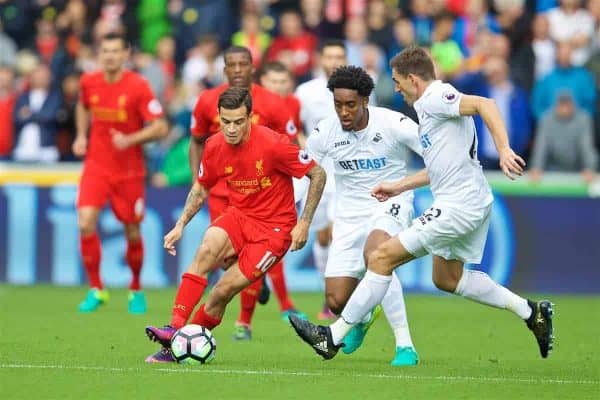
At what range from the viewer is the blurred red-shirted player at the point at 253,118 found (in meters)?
11.9

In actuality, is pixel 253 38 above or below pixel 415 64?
below

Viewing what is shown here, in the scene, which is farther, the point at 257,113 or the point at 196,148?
the point at 196,148

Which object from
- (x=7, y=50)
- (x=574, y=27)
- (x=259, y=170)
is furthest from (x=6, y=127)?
(x=259, y=170)

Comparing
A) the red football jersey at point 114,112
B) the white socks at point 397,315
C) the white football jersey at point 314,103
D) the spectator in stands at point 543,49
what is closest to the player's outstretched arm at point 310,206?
the white socks at point 397,315

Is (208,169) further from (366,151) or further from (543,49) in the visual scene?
(543,49)

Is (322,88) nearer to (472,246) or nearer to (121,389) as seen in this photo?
(472,246)

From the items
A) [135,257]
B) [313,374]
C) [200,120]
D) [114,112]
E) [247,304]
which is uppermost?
[200,120]

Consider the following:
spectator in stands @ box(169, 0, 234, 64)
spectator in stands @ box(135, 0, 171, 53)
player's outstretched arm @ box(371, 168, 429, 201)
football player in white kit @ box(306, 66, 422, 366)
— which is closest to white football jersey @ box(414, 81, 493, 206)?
player's outstretched arm @ box(371, 168, 429, 201)

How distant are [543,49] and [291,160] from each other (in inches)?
377

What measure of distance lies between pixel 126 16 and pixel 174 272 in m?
5.04

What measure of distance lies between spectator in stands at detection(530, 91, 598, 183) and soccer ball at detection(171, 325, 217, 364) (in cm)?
877

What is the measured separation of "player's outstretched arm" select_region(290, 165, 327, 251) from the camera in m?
9.68

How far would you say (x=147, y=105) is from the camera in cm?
1419

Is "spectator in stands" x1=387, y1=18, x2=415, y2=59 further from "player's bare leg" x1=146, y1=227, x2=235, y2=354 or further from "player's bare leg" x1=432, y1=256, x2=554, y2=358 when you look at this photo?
"player's bare leg" x1=146, y1=227, x2=235, y2=354
